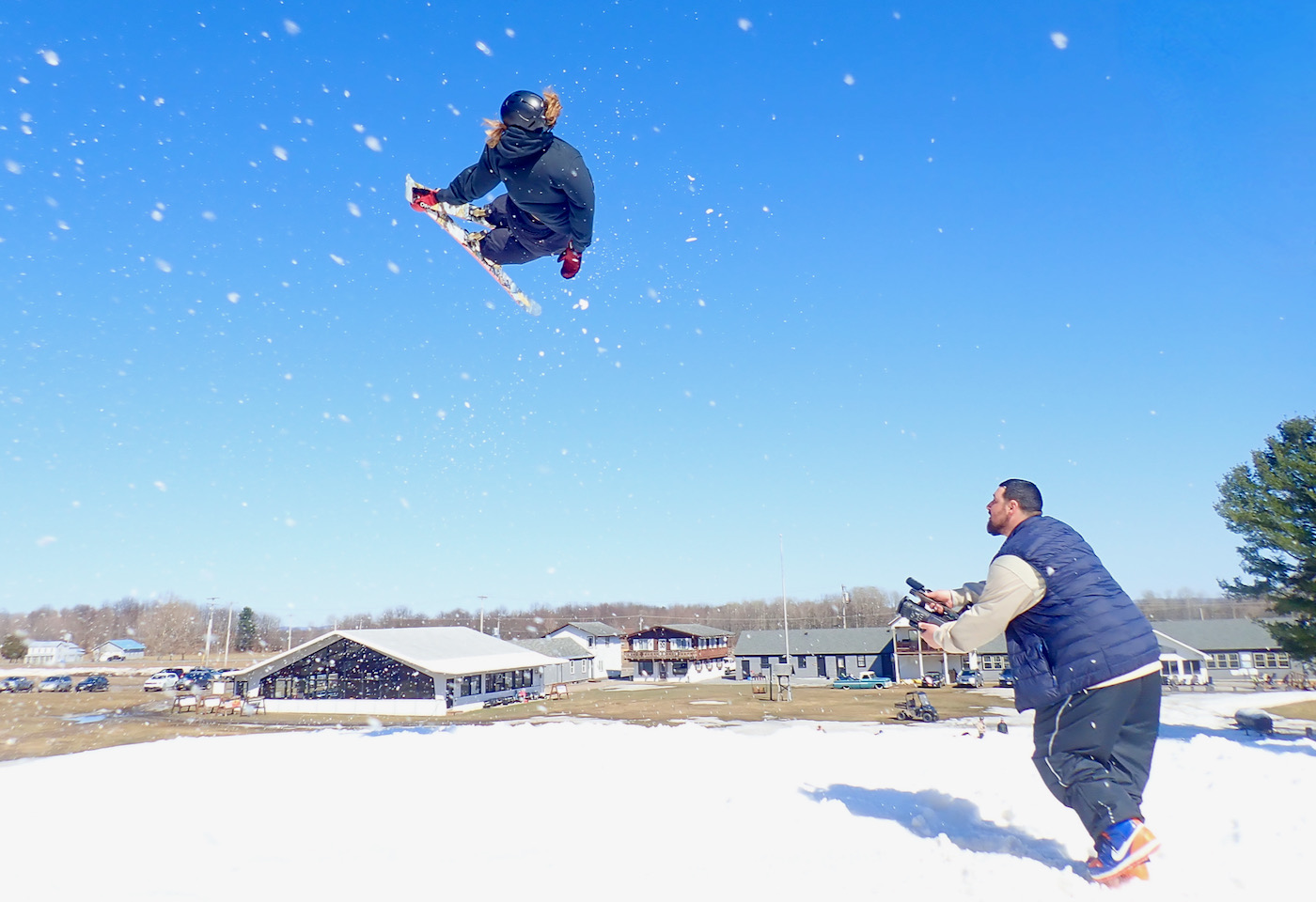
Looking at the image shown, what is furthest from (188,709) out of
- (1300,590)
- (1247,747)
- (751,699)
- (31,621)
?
(31,621)

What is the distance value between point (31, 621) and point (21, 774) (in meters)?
172

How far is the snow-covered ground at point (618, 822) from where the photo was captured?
246 cm

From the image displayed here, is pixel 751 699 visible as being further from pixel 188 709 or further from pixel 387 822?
pixel 387 822

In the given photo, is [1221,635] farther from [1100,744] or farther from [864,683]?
[1100,744]

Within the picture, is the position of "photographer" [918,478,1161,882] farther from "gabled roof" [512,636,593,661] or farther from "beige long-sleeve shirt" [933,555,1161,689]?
"gabled roof" [512,636,593,661]

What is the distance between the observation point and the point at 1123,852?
257 centimetres

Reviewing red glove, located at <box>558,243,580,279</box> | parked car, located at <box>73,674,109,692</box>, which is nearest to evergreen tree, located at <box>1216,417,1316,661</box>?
red glove, located at <box>558,243,580,279</box>

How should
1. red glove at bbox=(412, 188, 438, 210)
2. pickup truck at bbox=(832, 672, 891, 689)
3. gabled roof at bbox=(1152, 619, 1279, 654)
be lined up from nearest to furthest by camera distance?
red glove at bbox=(412, 188, 438, 210)
pickup truck at bbox=(832, 672, 891, 689)
gabled roof at bbox=(1152, 619, 1279, 654)

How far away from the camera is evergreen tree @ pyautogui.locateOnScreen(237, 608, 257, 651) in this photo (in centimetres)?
9500

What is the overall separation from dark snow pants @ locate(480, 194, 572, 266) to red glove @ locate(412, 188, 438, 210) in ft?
1.62

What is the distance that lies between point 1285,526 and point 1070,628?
2492cm

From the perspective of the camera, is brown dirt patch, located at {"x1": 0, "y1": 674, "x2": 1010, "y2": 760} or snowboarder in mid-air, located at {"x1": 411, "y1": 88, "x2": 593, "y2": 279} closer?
snowboarder in mid-air, located at {"x1": 411, "y1": 88, "x2": 593, "y2": 279}

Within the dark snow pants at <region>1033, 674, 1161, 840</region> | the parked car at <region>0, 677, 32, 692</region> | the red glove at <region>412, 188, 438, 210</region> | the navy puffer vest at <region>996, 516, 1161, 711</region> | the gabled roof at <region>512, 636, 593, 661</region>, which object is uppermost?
the red glove at <region>412, 188, 438, 210</region>

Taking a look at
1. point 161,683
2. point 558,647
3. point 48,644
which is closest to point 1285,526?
point 558,647
